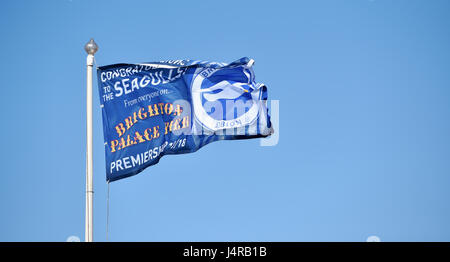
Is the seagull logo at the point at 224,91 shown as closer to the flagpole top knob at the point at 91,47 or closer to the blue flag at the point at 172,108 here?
the blue flag at the point at 172,108

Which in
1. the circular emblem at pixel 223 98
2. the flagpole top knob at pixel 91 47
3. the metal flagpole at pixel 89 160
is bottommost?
the metal flagpole at pixel 89 160

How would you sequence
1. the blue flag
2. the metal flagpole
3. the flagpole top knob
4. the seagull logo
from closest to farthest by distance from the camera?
1. the metal flagpole
2. the flagpole top knob
3. the blue flag
4. the seagull logo

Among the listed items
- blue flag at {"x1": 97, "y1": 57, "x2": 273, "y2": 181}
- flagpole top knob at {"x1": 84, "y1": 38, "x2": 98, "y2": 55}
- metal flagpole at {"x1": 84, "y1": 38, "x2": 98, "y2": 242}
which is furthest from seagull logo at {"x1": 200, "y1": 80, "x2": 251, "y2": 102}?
metal flagpole at {"x1": 84, "y1": 38, "x2": 98, "y2": 242}

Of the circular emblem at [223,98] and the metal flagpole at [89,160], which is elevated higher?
the circular emblem at [223,98]

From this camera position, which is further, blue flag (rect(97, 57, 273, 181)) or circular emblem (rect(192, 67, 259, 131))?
circular emblem (rect(192, 67, 259, 131))

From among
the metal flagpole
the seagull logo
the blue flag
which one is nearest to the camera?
the metal flagpole

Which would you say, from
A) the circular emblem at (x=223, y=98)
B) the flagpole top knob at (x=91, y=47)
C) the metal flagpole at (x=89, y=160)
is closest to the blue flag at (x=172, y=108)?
the circular emblem at (x=223, y=98)

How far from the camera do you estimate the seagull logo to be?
2914 centimetres

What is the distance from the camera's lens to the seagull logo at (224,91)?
2914cm

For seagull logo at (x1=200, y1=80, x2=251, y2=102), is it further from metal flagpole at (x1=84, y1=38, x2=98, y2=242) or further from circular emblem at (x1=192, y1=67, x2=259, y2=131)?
metal flagpole at (x1=84, y1=38, x2=98, y2=242)

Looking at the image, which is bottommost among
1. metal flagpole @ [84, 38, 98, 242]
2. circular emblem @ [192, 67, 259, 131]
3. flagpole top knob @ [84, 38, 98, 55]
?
metal flagpole @ [84, 38, 98, 242]
